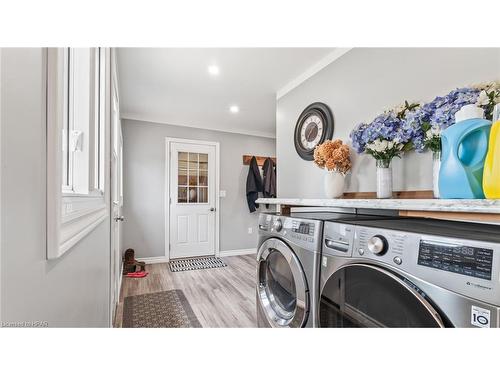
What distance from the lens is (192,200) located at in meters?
3.70

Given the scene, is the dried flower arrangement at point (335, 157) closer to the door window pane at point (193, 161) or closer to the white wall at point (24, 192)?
the white wall at point (24, 192)

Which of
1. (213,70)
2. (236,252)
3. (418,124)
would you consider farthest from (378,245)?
(236,252)

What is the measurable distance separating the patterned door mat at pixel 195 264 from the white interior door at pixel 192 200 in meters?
0.11

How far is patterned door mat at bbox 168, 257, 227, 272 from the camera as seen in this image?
3.18 meters

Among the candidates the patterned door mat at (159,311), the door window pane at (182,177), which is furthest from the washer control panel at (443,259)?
the door window pane at (182,177)

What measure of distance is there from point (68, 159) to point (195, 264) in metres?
2.91

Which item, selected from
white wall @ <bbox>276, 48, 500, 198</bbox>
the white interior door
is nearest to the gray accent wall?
the white interior door

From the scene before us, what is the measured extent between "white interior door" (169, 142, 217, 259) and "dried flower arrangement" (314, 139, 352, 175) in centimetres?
245

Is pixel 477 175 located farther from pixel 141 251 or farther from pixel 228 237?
pixel 141 251

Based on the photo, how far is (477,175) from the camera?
33.7 inches

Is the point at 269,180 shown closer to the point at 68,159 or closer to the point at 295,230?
the point at 295,230

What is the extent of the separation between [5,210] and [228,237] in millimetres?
3761

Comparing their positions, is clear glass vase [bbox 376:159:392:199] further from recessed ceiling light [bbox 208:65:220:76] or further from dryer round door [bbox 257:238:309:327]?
recessed ceiling light [bbox 208:65:220:76]
